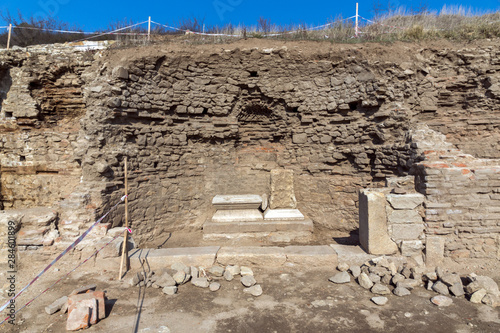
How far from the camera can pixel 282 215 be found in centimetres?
634

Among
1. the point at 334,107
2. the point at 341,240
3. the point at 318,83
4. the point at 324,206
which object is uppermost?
the point at 318,83

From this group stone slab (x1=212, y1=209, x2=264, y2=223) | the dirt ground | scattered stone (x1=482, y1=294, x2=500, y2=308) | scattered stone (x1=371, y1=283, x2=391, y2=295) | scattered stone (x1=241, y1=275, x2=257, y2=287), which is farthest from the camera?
stone slab (x1=212, y1=209, x2=264, y2=223)

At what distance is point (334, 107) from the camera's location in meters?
7.12

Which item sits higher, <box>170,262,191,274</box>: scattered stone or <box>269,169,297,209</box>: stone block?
<box>269,169,297,209</box>: stone block

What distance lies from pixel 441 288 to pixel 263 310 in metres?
2.34

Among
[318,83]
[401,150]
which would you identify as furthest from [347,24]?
[401,150]

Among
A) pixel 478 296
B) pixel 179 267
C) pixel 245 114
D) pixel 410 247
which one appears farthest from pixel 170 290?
pixel 245 114

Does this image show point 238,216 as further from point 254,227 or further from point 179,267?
point 179,267

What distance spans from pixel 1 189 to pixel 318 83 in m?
8.77

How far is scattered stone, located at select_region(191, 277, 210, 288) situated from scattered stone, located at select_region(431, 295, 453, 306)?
2867mm

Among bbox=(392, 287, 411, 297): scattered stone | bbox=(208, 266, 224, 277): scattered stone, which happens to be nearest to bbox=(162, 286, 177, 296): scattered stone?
bbox=(208, 266, 224, 277): scattered stone

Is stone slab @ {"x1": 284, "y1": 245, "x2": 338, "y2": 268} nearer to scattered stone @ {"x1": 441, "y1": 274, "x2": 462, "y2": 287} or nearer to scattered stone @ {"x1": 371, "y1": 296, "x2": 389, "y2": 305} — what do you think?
scattered stone @ {"x1": 371, "y1": 296, "x2": 389, "y2": 305}

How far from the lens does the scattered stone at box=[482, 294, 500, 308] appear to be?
320 centimetres

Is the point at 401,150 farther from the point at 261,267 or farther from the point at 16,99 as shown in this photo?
the point at 16,99
